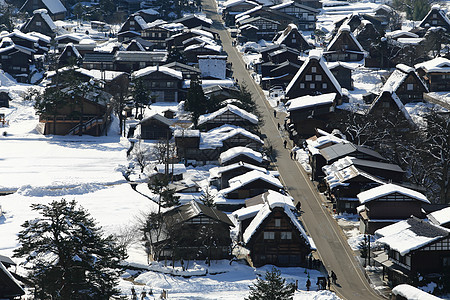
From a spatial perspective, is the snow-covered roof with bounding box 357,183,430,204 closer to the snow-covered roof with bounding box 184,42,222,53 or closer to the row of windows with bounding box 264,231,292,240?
the row of windows with bounding box 264,231,292,240

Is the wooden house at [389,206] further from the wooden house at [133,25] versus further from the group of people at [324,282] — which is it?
the wooden house at [133,25]

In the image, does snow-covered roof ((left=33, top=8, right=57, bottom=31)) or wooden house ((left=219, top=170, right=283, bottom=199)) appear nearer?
wooden house ((left=219, top=170, right=283, bottom=199))

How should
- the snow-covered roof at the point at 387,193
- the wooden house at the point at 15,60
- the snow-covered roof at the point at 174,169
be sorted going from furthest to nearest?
the wooden house at the point at 15,60 < the snow-covered roof at the point at 174,169 < the snow-covered roof at the point at 387,193

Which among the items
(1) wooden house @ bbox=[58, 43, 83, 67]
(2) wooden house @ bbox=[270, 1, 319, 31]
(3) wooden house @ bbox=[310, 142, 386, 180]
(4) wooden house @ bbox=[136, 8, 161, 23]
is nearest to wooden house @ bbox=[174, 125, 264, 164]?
(3) wooden house @ bbox=[310, 142, 386, 180]

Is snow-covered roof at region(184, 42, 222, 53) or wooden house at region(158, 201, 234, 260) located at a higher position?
snow-covered roof at region(184, 42, 222, 53)

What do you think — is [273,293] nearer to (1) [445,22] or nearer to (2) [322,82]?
(2) [322,82]

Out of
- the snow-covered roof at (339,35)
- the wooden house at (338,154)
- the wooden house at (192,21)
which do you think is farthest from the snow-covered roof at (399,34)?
the wooden house at (338,154)

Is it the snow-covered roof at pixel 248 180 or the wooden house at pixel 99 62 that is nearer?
the snow-covered roof at pixel 248 180
